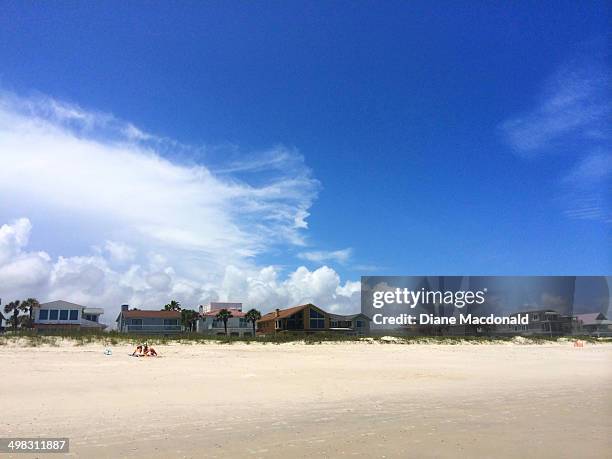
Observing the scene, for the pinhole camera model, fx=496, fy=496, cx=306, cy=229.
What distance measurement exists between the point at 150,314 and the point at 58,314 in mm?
14761

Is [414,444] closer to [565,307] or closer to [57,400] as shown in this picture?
[57,400]

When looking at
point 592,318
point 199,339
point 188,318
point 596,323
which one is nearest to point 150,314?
point 188,318

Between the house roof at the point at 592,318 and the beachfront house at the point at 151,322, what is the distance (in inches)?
2922

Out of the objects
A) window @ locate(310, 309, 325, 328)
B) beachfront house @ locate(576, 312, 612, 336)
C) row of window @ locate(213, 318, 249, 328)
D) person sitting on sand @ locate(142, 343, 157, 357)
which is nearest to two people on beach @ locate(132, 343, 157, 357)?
person sitting on sand @ locate(142, 343, 157, 357)

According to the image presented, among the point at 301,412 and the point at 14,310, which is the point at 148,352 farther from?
the point at 14,310

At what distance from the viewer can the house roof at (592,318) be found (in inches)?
3613

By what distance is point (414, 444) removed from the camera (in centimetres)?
1030

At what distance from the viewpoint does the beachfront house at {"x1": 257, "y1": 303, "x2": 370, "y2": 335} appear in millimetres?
77250

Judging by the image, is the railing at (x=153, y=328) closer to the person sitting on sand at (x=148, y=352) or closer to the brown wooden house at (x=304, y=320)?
the brown wooden house at (x=304, y=320)

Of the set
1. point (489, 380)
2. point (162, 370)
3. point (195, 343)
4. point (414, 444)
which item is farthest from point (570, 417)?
point (195, 343)

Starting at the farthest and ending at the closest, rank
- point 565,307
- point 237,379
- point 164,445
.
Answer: point 565,307, point 237,379, point 164,445

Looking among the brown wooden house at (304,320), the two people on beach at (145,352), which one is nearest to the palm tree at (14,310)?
the brown wooden house at (304,320)

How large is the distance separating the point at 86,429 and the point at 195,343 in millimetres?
34073

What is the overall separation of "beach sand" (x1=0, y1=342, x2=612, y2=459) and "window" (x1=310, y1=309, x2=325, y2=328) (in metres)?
54.3
